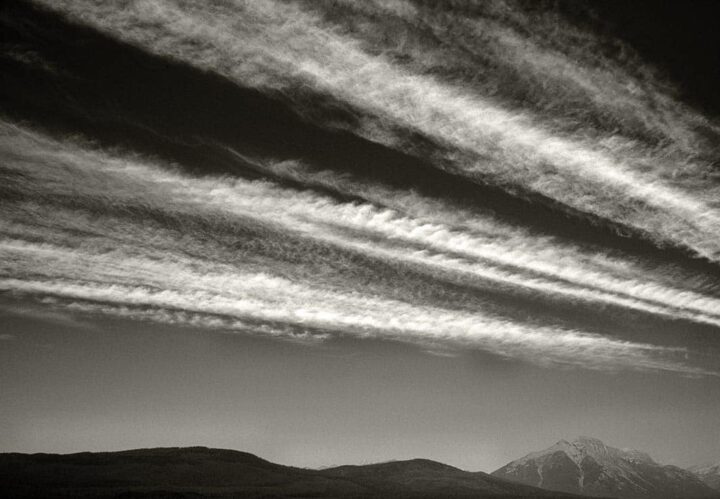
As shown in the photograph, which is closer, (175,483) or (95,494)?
(95,494)

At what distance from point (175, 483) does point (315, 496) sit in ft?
179

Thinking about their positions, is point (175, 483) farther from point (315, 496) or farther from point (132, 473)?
point (315, 496)

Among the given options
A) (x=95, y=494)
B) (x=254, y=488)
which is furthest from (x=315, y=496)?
(x=95, y=494)

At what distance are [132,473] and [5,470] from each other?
153 feet

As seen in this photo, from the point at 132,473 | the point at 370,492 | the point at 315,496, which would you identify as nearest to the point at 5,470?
the point at 132,473

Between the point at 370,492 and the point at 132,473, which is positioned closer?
the point at 132,473

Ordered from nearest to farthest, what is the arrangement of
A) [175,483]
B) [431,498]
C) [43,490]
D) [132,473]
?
[43,490]
[175,483]
[132,473]
[431,498]

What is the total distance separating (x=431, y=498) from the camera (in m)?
196

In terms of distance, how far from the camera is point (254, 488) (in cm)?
16962

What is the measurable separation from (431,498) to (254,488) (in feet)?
269

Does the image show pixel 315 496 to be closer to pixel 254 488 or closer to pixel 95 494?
pixel 254 488

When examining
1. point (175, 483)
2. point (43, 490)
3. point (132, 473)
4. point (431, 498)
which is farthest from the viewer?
point (431, 498)

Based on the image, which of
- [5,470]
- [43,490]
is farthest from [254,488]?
[5,470]

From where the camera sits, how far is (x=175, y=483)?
16500 cm
